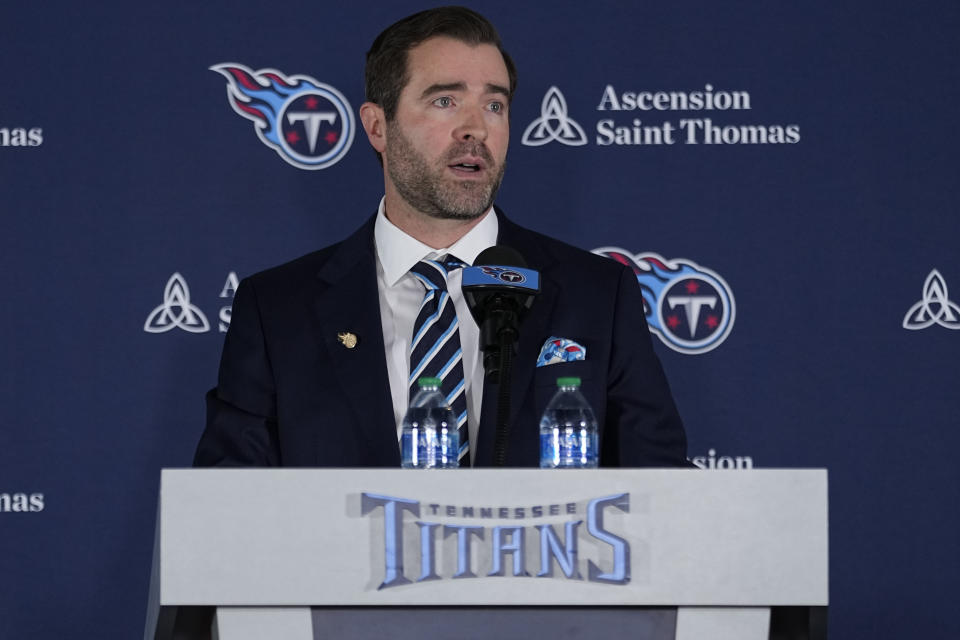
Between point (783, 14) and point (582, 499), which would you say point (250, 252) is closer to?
point (783, 14)

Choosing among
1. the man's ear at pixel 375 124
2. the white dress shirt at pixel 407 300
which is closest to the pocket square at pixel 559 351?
the white dress shirt at pixel 407 300

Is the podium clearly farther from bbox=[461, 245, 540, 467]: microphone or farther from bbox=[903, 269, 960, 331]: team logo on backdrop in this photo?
bbox=[903, 269, 960, 331]: team logo on backdrop

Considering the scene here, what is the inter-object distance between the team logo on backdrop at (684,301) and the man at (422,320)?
63cm

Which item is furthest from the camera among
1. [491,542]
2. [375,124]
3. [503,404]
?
[375,124]

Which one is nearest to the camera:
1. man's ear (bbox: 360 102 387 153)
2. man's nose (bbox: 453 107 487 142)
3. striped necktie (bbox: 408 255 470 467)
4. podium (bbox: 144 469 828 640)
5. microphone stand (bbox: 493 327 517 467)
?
podium (bbox: 144 469 828 640)

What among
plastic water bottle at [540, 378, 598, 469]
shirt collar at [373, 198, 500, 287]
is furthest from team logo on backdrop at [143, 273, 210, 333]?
plastic water bottle at [540, 378, 598, 469]

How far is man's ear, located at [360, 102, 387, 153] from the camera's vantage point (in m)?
2.66

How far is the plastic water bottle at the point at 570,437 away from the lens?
1906mm

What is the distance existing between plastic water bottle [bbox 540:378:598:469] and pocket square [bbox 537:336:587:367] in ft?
0.64

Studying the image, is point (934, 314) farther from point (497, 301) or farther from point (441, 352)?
point (497, 301)

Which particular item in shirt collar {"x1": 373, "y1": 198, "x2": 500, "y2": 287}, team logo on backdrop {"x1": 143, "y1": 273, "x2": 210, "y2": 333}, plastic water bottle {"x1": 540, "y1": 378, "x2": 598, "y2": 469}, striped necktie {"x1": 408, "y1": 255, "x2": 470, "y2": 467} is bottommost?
plastic water bottle {"x1": 540, "y1": 378, "x2": 598, "y2": 469}

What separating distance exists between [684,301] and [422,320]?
1.05 m

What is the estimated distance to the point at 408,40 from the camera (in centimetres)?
251

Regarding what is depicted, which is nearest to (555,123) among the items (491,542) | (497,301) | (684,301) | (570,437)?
(684,301)
